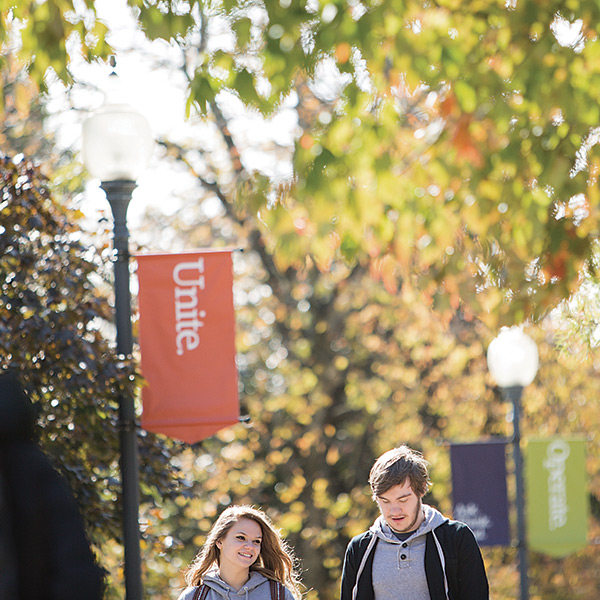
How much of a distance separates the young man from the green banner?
32.2 ft

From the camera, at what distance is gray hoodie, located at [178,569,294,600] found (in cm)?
604

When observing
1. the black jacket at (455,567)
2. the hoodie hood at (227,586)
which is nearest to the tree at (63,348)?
the hoodie hood at (227,586)

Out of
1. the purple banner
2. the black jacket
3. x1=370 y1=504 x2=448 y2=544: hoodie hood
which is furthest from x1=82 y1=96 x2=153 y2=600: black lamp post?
the purple banner

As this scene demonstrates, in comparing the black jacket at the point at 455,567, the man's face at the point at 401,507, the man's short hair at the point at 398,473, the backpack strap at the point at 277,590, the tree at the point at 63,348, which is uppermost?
the tree at the point at 63,348

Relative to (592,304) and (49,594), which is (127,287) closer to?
(592,304)

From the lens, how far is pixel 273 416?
19.0m

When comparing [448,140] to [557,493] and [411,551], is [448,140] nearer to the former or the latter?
[411,551]

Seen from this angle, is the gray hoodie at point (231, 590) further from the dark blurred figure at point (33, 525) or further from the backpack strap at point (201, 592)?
the dark blurred figure at point (33, 525)

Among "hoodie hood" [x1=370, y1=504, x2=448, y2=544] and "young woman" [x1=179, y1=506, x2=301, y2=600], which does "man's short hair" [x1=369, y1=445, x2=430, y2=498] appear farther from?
"young woman" [x1=179, y1=506, x2=301, y2=600]

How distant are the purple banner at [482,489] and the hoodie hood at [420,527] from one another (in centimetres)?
852

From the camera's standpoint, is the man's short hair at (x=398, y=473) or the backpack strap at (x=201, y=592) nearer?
the man's short hair at (x=398, y=473)

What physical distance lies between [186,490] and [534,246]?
3.67 metres

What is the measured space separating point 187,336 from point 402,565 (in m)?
2.88

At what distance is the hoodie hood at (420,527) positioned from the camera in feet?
18.2
